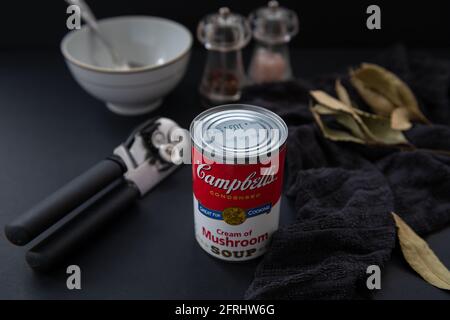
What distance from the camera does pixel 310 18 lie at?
126cm

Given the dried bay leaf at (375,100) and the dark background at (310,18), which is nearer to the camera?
the dried bay leaf at (375,100)

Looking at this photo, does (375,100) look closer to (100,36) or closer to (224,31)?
(224,31)

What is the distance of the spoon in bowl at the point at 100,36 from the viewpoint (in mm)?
1037

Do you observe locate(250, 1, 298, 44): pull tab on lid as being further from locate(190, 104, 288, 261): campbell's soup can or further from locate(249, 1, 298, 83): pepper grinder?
locate(190, 104, 288, 261): campbell's soup can

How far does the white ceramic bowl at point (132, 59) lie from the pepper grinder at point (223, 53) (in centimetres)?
5

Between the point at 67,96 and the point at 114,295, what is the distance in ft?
1.81

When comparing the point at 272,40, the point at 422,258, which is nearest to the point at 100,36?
the point at 272,40

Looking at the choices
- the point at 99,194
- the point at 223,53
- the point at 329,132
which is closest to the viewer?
the point at 99,194

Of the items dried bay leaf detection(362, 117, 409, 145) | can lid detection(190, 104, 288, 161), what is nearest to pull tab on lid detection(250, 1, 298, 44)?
dried bay leaf detection(362, 117, 409, 145)

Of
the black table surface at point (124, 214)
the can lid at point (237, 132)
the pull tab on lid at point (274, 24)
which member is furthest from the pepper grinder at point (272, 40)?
the can lid at point (237, 132)

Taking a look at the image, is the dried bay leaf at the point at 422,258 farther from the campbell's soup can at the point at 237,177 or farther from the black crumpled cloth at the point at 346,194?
the campbell's soup can at the point at 237,177

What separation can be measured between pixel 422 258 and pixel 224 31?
1.77 feet
